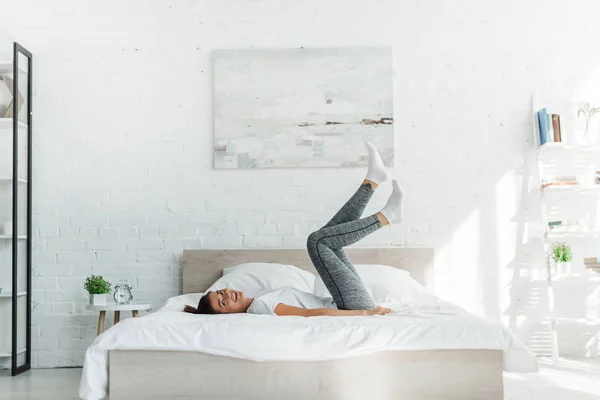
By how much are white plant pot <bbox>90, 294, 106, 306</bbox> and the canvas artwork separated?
1132 millimetres

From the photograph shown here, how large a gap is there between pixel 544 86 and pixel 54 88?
333 centimetres

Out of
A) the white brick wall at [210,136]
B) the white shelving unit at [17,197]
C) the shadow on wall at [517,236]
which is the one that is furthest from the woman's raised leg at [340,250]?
the white shelving unit at [17,197]

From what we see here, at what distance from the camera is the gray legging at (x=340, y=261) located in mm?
3258

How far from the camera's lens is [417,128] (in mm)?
4719

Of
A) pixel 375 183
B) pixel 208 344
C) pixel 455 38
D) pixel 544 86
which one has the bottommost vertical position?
pixel 208 344

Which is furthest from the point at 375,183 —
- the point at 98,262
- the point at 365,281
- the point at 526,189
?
the point at 98,262

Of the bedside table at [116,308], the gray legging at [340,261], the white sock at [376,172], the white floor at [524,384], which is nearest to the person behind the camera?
the gray legging at [340,261]

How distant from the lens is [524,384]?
376 centimetres

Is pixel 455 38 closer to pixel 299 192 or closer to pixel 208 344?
pixel 299 192

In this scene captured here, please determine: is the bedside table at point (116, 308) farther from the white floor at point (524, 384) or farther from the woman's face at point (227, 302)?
the woman's face at point (227, 302)

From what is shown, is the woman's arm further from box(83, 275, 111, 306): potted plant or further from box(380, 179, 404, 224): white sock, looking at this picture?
box(83, 275, 111, 306): potted plant

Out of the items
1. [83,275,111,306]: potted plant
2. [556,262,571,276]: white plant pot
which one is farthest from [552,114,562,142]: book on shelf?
[83,275,111,306]: potted plant

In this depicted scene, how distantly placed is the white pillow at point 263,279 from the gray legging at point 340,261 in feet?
2.67

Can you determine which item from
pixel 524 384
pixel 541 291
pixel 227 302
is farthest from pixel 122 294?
pixel 541 291
